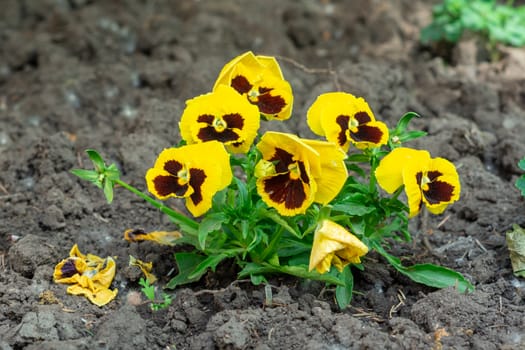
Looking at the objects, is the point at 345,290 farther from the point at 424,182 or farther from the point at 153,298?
the point at 153,298

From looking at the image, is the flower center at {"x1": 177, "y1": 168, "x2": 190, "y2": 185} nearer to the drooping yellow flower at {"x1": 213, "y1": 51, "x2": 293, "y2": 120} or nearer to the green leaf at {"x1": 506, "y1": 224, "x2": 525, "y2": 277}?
the drooping yellow flower at {"x1": 213, "y1": 51, "x2": 293, "y2": 120}

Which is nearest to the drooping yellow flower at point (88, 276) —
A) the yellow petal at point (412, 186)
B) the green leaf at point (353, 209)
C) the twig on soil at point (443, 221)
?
the green leaf at point (353, 209)

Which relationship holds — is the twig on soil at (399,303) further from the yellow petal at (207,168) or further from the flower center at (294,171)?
the yellow petal at (207,168)

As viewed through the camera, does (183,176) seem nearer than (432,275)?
Yes

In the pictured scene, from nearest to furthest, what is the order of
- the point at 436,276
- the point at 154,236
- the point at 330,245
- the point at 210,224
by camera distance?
the point at 330,245 → the point at 210,224 → the point at 436,276 → the point at 154,236

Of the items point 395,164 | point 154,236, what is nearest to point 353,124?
point 395,164

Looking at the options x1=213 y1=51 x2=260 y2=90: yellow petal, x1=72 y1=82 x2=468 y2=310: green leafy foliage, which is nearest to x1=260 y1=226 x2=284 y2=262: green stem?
x1=72 y1=82 x2=468 y2=310: green leafy foliage
